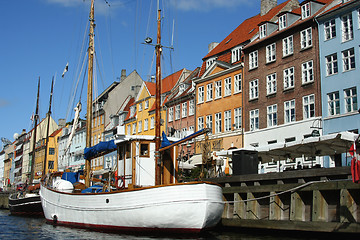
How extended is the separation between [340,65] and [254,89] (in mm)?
8184

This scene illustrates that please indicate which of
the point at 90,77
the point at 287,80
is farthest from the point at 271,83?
the point at 90,77

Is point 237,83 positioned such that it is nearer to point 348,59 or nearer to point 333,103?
point 333,103

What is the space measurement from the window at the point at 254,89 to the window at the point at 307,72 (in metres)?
4.77

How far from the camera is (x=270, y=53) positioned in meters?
35.6

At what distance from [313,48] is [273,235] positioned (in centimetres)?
1775

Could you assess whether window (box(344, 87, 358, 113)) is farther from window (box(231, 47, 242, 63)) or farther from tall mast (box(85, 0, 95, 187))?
tall mast (box(85, 0, 95, 187))

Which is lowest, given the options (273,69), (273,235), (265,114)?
(273,235)

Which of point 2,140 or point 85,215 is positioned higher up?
point 2,140

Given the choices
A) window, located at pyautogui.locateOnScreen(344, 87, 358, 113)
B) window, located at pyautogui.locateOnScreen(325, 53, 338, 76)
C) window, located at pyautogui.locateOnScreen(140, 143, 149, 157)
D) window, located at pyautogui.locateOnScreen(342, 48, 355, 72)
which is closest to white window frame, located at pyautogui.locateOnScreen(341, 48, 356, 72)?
window, located at pyautogui.locateOnScreen(342, 48, 355, 72)

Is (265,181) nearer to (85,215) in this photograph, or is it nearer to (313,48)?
(85,215)

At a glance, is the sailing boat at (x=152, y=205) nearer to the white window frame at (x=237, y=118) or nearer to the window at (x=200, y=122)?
the white window frame at (x=237, y=118)

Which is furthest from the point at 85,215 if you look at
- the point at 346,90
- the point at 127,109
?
the point at 127,109

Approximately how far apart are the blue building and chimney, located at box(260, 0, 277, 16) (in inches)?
505

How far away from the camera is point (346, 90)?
29.4 m
